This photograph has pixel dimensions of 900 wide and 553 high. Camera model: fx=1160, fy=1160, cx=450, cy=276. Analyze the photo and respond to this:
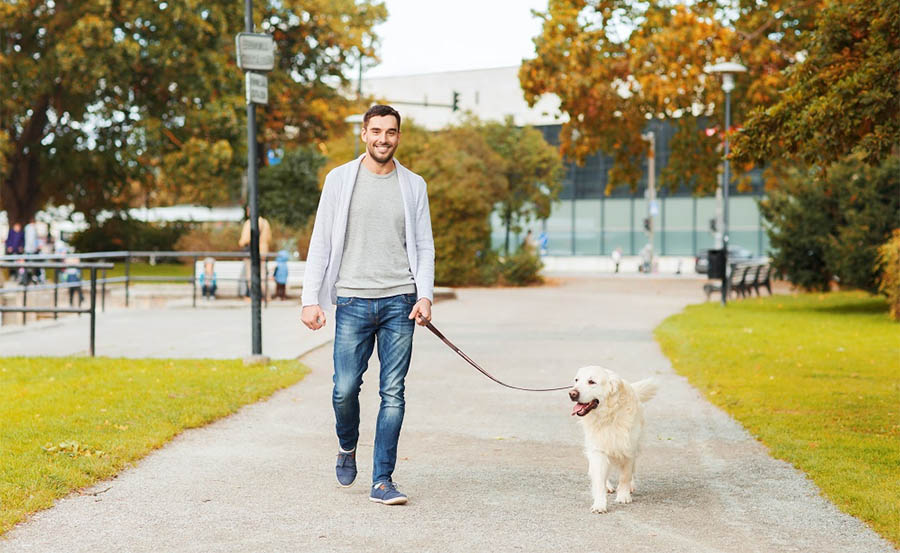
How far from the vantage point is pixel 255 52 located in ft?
39.7

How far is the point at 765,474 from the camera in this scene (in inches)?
263

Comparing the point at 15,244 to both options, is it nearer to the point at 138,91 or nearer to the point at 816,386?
the point at 138,91

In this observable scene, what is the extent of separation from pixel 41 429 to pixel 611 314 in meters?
15.3

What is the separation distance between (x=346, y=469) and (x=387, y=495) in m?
0.41

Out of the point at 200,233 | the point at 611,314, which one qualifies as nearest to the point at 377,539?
the point at 611,314

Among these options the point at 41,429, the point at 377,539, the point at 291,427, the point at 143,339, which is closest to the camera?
the point at 377,539

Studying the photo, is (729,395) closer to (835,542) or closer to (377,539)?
(835,542)

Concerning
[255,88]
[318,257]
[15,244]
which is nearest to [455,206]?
[15,244]

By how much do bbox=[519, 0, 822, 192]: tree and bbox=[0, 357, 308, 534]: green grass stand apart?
1339 centimetres

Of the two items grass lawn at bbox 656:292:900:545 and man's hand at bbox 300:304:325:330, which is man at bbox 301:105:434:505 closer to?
man's hand at bbox 300:304:325:330

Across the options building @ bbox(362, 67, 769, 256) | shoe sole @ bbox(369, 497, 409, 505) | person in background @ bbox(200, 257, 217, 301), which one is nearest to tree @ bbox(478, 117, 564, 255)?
person in background @ bbox(200, 257, 217, 301)

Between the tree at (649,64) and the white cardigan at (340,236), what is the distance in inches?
693

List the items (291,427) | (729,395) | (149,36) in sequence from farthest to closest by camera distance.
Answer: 1. (149,36)
2. (729,395)
3. (291,427)

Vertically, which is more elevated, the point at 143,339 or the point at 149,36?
the point at 149,36
